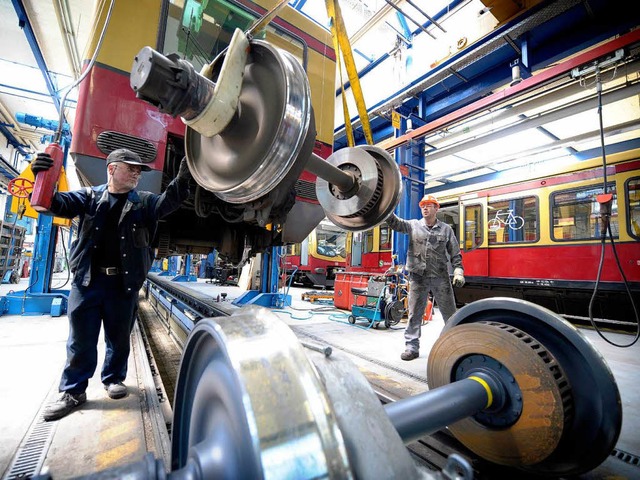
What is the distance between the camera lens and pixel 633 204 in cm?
484

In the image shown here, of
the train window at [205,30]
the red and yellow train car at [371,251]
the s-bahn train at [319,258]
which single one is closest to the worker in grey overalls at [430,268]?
the train window at [205,30]

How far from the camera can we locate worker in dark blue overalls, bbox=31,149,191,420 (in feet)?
5.69

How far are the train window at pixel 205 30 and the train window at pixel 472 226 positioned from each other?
5167 mm

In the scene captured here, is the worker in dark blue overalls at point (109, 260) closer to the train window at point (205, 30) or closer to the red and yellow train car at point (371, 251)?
the train window at point (205, 30)

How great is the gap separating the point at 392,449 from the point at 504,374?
915 mm

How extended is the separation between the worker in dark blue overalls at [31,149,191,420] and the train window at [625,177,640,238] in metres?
6.38

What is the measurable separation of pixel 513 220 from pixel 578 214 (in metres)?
1.00

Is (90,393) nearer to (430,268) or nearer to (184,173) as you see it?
(184,173)

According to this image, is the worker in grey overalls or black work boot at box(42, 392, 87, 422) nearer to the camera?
black work boot at box(42, 392, 87, 422)

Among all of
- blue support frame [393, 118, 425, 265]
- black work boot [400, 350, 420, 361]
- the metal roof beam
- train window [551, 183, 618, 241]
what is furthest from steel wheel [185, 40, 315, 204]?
train window [551, 183, 618, 241]

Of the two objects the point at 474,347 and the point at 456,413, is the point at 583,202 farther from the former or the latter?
the point at 456,413

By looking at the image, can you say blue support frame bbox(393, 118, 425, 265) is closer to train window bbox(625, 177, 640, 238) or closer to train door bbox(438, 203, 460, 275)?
train door bbox(438, 203, 460, 275)

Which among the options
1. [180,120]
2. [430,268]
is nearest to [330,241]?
[430,268]

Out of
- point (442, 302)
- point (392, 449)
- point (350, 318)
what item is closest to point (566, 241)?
point (442, 302)
